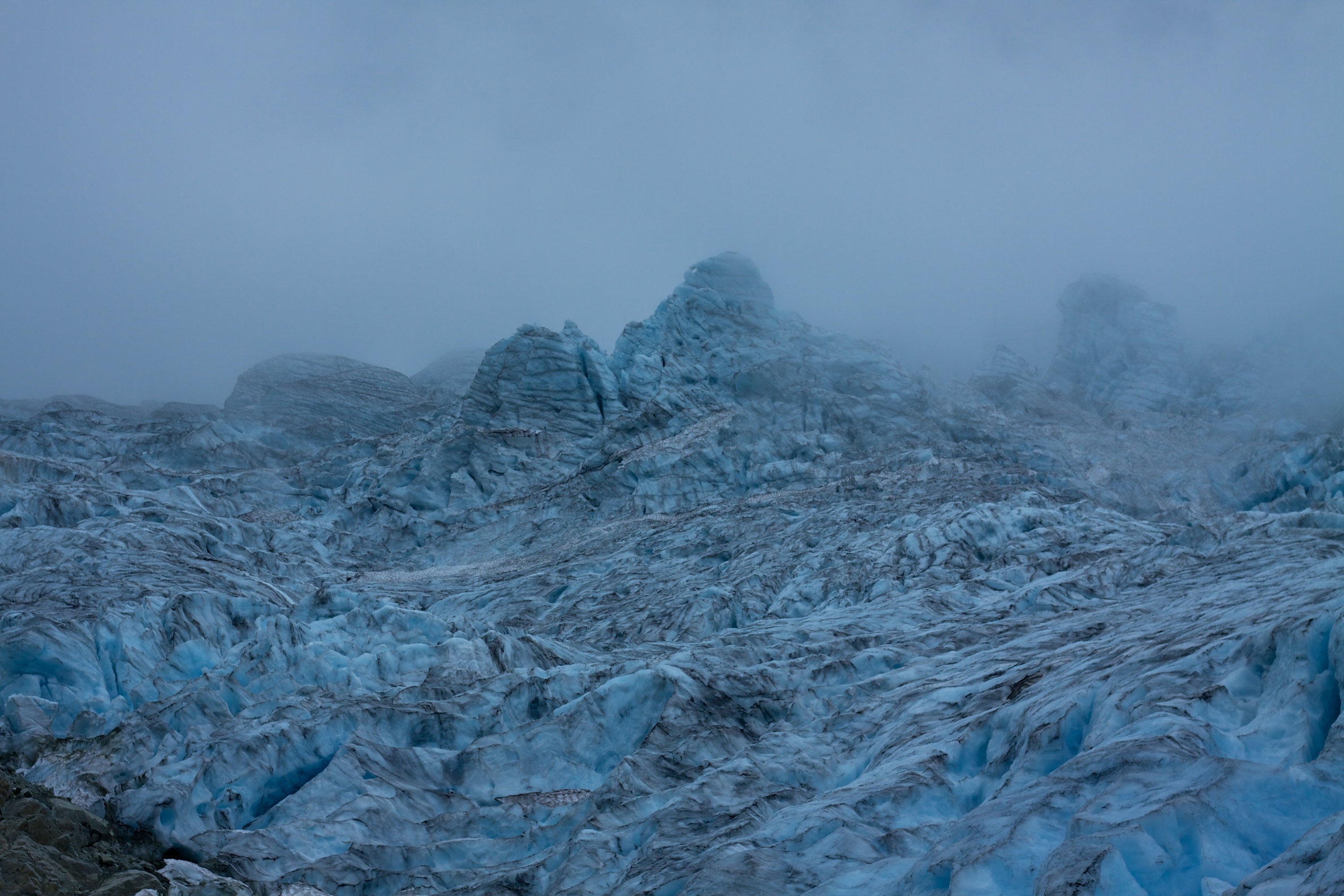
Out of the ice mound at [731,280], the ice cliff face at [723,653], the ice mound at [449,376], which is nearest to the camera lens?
the ice cliff face at [723,653]

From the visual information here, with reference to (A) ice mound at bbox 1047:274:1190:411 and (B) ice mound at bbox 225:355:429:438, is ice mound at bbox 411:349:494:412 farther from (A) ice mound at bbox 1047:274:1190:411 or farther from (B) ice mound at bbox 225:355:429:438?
(A) ice mound at bbox 1047:274:1190:411

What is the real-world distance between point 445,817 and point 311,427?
60.9 meters

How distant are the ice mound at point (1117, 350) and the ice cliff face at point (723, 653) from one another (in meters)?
5.34

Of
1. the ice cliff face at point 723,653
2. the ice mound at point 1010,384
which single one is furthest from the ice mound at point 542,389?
the ice mound at point 1010,384

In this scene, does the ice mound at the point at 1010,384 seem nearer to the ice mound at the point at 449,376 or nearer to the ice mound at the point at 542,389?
the ice mound at the point at 542,389

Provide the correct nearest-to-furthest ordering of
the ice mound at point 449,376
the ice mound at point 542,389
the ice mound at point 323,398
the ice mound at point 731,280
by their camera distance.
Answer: the ice mound at point 542,389, the ice mound at point 731,280, the ice mound at point 323,398, the ice mound at point 449,376

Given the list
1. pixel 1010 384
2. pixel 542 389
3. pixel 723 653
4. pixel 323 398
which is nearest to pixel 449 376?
pixel 323 398

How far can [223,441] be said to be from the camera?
201 feet

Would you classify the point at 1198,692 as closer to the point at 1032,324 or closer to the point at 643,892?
the point at 643,892

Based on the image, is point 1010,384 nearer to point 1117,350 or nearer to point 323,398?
point 1117,350

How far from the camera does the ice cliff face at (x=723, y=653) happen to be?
8.71m

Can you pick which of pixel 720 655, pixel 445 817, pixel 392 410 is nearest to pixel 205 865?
pixel 445 817

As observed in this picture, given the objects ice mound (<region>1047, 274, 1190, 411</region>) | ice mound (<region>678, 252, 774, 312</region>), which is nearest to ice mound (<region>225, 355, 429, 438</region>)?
ice mound (<region>678, 252, 774, 312</region>)

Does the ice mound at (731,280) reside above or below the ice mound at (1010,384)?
above
